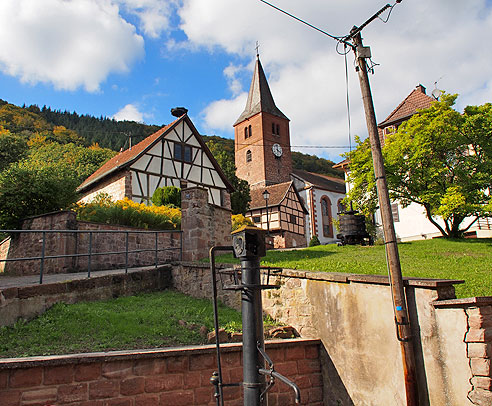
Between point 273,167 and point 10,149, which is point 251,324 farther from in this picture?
point 273,167

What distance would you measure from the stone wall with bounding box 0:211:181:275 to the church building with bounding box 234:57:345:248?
24.9 m

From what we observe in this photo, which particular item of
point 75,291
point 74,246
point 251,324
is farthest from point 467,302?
point 74,246

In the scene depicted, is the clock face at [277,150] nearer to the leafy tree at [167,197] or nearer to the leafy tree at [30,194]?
the leafy tree at [167,197]

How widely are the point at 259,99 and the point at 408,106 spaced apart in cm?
2863

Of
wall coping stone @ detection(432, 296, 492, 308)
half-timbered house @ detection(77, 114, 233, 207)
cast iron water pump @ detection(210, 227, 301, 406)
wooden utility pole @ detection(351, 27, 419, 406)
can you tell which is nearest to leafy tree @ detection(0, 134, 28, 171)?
half-timbered house @ detection(77, 114, 233, 207)

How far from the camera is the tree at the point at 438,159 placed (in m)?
15.7

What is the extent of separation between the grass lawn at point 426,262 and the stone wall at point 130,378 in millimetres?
2874

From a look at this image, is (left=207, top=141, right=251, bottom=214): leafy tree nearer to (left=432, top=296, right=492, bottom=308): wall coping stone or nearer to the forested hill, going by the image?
(left=432, top=296, right=492, bottom=308): wall coping stone

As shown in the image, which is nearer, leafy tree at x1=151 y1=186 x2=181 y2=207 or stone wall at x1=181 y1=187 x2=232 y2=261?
stone wall at x1=181 y1=187 x2=232 y2=261

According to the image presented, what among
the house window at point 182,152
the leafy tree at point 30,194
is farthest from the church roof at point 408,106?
the leafy tree at point 30,194

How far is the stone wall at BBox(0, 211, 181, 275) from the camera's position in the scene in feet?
35.1

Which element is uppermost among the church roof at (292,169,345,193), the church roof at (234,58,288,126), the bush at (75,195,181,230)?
the church roof at (234,58,288,126)

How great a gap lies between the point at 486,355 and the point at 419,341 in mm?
870

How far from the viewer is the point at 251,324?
3.32 m
